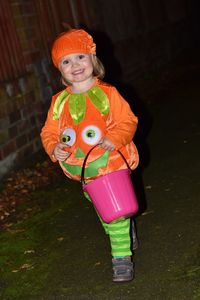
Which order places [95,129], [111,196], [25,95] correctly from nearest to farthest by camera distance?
[111,196]
[95,129]
[25,95]

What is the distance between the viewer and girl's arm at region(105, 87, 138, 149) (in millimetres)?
3346

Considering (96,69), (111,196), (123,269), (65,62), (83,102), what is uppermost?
(65,62)

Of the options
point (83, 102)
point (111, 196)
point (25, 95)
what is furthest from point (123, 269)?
point (25, 95)

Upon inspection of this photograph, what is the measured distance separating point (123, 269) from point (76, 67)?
1.35m

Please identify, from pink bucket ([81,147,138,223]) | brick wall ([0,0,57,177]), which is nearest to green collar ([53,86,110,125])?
pink bucket ([81,147,138,223])

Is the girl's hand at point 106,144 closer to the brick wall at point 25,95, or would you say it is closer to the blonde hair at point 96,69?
the blonde hair at point 96,69

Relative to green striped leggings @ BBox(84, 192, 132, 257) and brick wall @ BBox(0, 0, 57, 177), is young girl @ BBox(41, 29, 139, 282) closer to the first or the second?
green striped leggings @ BBox(84, 192, 132, 257)

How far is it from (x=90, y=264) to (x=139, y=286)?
58 centimetres

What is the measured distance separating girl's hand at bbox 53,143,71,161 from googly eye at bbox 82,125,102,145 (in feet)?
0.48

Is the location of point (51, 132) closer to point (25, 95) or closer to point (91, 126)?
point (91, 126)

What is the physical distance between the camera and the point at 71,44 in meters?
3.40

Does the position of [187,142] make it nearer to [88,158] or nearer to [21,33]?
[21,33]

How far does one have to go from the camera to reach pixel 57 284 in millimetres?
3590

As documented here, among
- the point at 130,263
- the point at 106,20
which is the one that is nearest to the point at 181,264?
the point at 130,263
